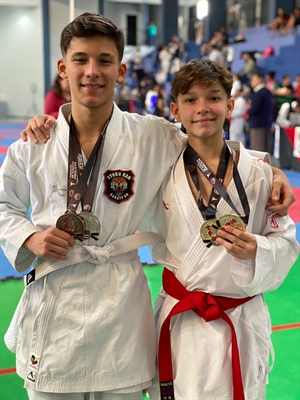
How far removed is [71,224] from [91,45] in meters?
0.70

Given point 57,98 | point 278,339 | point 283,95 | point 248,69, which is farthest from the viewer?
point 248,69

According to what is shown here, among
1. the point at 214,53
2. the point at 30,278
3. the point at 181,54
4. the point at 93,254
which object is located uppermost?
the point at 181,54

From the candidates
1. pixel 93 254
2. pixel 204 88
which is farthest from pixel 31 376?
pixel 204 88

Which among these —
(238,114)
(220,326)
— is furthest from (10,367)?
(238,114)

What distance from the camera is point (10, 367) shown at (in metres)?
3.08

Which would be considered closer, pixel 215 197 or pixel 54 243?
pixel 54 243

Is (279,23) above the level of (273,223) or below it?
above

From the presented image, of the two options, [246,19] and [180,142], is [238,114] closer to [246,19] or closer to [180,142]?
[180,142]

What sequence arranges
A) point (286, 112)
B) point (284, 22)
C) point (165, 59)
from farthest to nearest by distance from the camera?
point (165, 59)
point (284, 22)
point (286, 112)

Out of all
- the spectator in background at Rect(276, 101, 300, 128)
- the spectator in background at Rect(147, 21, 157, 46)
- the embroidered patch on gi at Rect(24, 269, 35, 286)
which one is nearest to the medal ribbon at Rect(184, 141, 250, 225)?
the embroidered patch on gi at Rect(24, 269, 35, 286)

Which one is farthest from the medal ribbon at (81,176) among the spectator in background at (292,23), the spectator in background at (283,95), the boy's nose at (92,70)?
the spectator in background at (292,23)

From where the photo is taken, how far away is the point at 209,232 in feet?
5.77

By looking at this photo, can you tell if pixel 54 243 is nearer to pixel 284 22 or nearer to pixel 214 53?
pixel 214 53

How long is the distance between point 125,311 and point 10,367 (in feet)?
5.41
